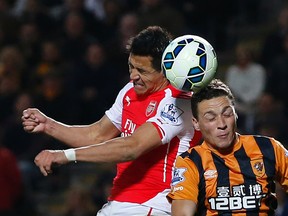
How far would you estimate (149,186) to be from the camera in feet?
22.5

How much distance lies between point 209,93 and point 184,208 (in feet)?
2.56

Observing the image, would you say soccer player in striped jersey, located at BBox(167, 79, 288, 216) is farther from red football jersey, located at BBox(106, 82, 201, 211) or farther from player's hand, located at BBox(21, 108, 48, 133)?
player's hand, located at BBox(21, 108, 48, 133)

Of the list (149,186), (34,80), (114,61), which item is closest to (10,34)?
(34,80)

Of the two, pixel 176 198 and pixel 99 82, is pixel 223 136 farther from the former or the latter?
pixel 99 82

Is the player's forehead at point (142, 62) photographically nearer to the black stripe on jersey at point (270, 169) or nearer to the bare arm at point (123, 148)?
the bare arm at point (123, 148)

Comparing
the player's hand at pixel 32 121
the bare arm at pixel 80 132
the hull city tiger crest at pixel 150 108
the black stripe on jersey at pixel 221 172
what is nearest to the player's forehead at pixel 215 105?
the black stripe on jersey at pixel 221 172

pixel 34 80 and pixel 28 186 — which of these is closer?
pixel 28 186

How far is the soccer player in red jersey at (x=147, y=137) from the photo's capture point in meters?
6.54

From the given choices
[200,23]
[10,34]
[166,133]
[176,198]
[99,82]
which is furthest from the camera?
[10,34]

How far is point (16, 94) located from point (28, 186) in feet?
4.21

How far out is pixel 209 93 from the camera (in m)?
6.30

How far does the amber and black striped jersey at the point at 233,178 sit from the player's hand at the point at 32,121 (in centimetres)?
133

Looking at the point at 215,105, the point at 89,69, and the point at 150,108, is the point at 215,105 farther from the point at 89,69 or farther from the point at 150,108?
the point at 89,69

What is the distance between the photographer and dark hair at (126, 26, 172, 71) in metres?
6.75
